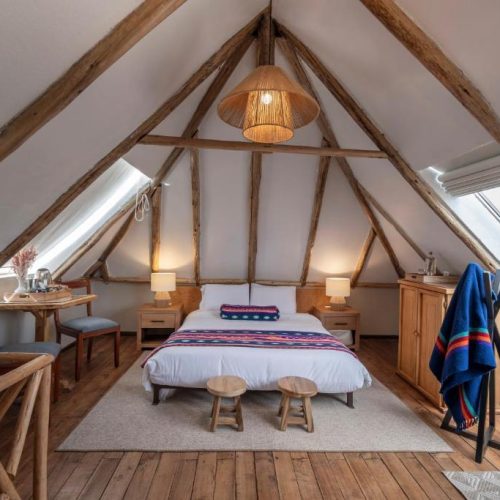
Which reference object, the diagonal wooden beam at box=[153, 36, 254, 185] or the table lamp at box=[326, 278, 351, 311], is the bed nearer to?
the table lamp at box=[326, 278, 351, 311]

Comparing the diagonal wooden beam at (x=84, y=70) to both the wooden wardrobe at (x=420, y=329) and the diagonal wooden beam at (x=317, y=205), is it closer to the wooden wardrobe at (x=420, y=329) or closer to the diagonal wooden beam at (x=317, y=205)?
the diagonal wooden beam at (x=317, y=205)

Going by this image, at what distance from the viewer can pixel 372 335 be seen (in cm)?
522

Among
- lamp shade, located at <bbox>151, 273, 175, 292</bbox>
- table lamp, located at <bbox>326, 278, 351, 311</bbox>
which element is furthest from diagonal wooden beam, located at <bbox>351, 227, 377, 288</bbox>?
lamp shade, located at <bbox>151, 273, 175, 292</bbox>

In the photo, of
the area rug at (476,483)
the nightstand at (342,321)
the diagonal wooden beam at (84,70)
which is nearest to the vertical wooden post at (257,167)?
the diagonal wooden beam at (84,70)

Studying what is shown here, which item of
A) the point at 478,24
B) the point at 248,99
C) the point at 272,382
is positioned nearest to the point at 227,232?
the point at 272,382

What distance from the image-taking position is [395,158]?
2848mm

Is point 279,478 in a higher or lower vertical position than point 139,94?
lower

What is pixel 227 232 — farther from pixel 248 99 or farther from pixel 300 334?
pixel 248 99

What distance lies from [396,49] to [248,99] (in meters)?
0.98

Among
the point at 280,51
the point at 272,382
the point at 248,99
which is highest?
the point at 280,51

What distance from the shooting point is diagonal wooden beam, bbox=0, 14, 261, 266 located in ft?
8.77

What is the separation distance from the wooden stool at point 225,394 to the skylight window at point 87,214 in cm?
214

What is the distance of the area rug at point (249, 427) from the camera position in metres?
2.31

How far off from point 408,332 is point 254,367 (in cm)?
174
